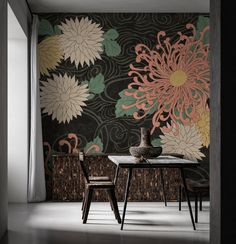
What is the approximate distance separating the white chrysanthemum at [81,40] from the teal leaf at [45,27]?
151 millimetres

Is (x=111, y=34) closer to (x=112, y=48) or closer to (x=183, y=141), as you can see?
(x=112, y=48)

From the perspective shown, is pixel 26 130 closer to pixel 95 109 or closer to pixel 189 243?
pixel 95 109

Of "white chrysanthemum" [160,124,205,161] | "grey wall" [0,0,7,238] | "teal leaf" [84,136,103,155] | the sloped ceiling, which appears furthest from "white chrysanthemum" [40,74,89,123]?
"grey wall" [0,0,7,238]

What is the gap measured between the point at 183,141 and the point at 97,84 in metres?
1.51

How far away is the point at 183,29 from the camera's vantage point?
706 cm

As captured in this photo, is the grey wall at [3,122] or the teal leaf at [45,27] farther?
the teal leaf at [45,27]

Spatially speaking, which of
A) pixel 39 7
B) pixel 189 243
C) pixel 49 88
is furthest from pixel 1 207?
pixel 39 7

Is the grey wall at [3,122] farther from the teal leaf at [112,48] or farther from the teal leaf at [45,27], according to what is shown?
the teal leaf at [112,48]

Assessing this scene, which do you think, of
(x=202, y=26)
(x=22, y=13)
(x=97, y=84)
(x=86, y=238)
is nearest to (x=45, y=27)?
(x=22, y=13)

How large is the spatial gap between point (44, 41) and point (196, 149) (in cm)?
271

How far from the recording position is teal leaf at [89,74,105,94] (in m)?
7.00

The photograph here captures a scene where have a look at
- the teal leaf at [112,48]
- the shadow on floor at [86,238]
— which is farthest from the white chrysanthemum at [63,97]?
the shadow on floor at [86,238]

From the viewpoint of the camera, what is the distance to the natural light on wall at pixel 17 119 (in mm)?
6559

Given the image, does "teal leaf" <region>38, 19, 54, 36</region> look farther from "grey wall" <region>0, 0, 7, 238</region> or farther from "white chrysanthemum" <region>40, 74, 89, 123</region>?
"grey wall" <region>0, 0, 7, 238</region>
